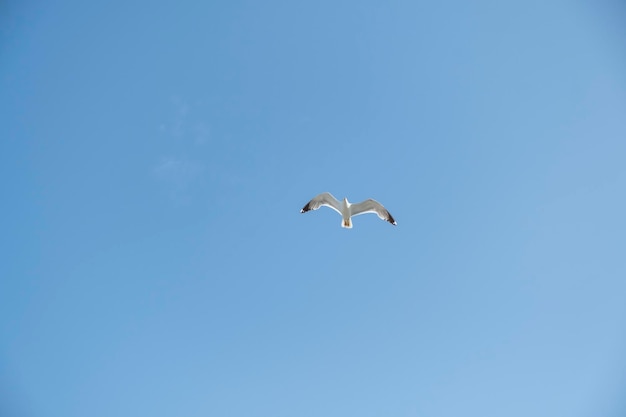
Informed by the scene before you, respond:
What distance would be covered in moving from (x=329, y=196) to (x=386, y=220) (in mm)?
2207

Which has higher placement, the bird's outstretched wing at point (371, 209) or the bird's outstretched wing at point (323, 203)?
the bird's outstretched wing at point (323, 203)

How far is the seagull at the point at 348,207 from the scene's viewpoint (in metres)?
19.4

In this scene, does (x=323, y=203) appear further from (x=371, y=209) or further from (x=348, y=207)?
(x=371, y=209)

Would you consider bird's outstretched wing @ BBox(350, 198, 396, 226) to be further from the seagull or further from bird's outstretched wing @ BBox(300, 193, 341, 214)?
bird's outstretched wing @ BBox(300, 193, 341, 214)

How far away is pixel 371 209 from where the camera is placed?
19.6 meters

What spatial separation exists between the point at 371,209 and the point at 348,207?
0.86 m

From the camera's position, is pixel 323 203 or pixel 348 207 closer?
pixel 348 207

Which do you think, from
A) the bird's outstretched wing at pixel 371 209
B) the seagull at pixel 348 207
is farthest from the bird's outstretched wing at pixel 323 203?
the bird's outstretched wing at pixel 371 209

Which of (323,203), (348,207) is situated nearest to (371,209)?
(348,207)

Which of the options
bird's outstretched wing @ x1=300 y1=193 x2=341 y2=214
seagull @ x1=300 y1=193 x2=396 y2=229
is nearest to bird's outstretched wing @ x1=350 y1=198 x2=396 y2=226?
seagull @ x1=300 y1=193 x2=396 y2=229

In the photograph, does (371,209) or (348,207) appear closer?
(348,207)

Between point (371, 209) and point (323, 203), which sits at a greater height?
point (323, 203)

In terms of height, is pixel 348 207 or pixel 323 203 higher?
pixel 323 203

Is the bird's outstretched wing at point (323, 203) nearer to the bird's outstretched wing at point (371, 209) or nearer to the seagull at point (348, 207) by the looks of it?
the seagull at point (348, 207)
